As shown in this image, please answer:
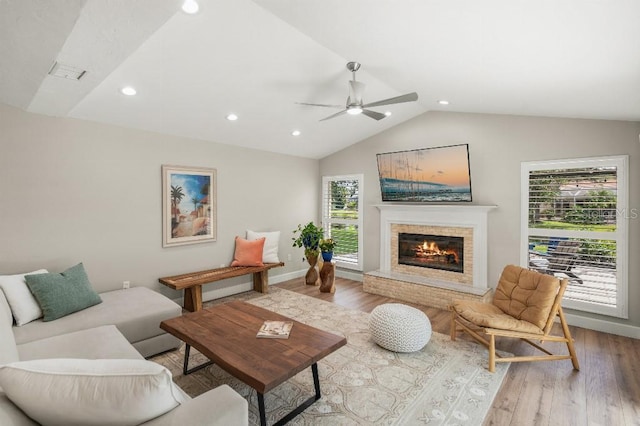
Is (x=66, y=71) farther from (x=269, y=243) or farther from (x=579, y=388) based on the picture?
(x=579, y=388)

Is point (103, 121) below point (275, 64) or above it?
below

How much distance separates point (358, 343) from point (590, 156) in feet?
11.6

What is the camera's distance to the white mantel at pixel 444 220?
461 centimetres

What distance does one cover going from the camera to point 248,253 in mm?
5062

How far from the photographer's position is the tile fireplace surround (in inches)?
180

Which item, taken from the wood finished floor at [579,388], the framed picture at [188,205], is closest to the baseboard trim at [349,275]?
the wood finished floor at [579,388]

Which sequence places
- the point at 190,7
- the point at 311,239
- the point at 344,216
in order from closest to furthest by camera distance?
1. the point at 190,7
2. the point at 311,239
3. the point at 344,216

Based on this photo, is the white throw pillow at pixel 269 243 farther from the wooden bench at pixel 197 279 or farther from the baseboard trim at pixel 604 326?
the baseboard trim at pixel 604 326

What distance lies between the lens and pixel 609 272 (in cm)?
366

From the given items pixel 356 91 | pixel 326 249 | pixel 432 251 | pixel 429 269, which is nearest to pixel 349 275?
pixel 326 249

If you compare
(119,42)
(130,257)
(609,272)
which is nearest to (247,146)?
(130,257)

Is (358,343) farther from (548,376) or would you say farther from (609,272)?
(609,272)

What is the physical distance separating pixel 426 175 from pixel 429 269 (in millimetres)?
1549

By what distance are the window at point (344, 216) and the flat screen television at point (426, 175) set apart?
2.34 ft
